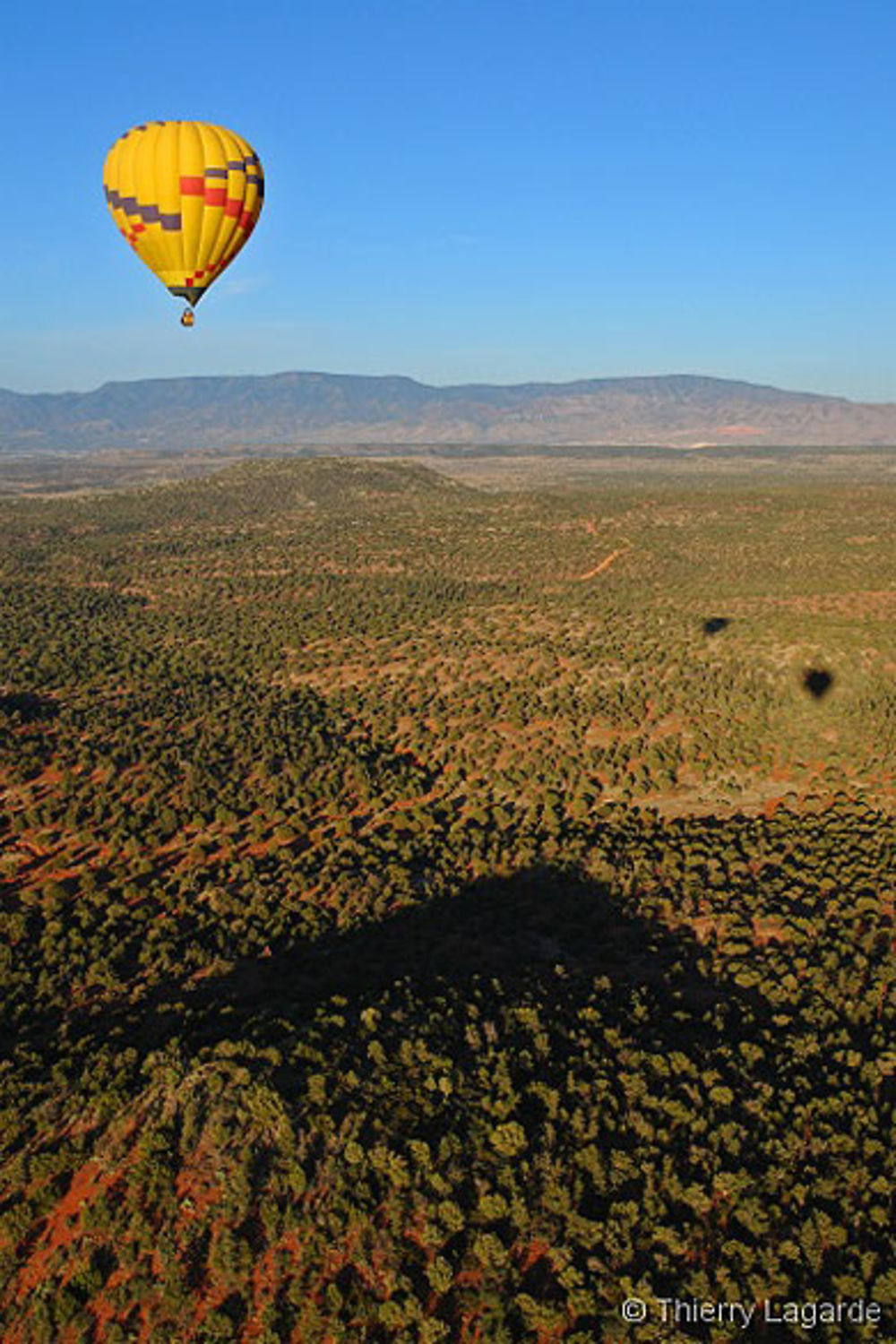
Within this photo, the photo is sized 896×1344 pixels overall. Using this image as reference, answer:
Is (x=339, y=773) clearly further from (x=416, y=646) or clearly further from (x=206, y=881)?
(x=416, y=646)

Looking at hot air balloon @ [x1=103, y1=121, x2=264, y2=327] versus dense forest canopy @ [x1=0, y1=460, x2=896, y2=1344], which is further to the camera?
hot air balloon @ [x1=103, y1=121, x2=264, y2=327]

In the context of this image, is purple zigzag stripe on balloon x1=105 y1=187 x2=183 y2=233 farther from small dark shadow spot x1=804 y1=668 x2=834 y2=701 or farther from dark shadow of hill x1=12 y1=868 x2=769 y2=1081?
small dark shadow spot x1=804 y1=668 x2=834 y2=701

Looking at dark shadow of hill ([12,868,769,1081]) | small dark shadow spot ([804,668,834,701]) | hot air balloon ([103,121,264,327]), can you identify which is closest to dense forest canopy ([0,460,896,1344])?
dark shadow of hill ([12,868,769,1081])

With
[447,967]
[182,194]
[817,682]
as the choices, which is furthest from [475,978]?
[817,682]

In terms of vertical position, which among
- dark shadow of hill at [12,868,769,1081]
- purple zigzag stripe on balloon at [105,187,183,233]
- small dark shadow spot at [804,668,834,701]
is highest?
purple zigzag stripe on balloon at [105,187,183,233]

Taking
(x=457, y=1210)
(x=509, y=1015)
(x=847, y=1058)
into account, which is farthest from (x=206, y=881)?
(x=847, y=1058)

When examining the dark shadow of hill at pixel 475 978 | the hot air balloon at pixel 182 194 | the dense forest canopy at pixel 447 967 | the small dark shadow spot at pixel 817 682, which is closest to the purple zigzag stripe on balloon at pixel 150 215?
the hot air balloon at pixel 182 194

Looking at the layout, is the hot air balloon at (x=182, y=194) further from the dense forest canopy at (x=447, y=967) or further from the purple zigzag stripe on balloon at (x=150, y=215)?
the dense forest canopy at (x=447, y=967)
